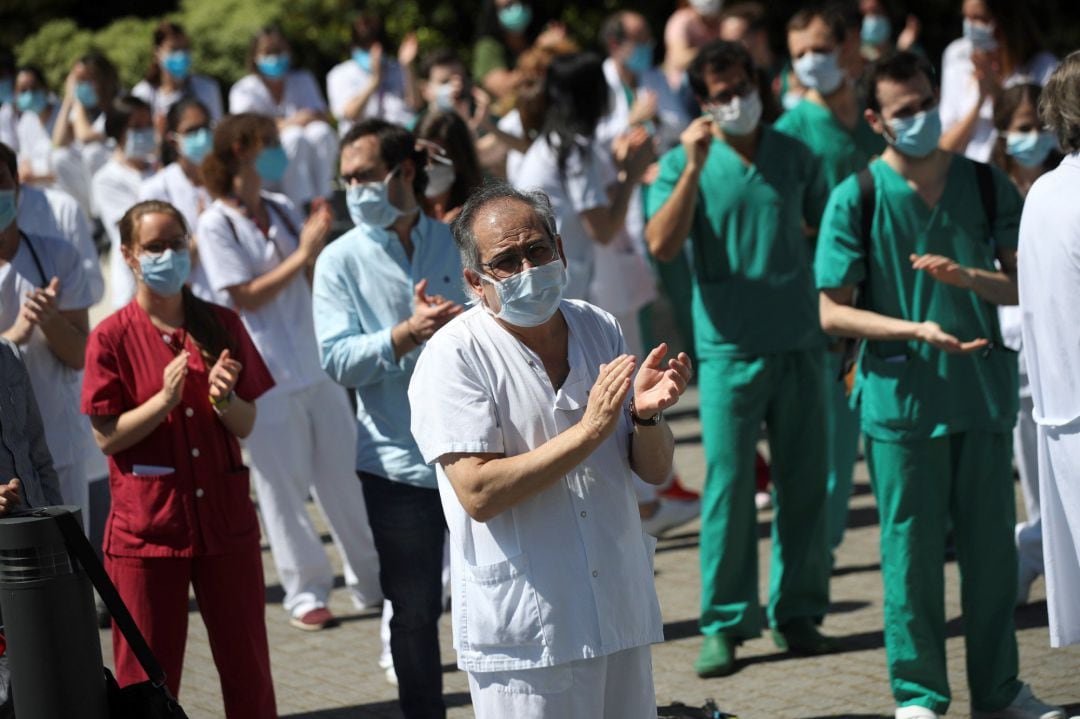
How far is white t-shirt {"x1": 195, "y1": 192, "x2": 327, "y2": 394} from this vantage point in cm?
764

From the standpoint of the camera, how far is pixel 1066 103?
4855 millimetres

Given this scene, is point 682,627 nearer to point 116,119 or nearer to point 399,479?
point 399,479

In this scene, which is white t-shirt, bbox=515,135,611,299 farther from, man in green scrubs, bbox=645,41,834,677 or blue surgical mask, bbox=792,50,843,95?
man in green scrubs, bbox=645,41,834,677

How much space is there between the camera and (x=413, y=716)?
5828 mm

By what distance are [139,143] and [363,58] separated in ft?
12.7

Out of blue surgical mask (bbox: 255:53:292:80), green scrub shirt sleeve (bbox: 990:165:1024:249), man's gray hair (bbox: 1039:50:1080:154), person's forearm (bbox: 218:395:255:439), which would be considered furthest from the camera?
blue surgical mask (bbox: 255:53:292:80)

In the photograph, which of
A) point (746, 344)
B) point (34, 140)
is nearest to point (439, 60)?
point (746, 344)

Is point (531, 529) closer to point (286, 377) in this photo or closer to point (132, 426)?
point (132, 426)

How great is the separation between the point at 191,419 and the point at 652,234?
2.27 meters

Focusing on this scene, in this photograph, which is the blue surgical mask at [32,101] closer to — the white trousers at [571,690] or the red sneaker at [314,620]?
the red sneaker at [314,620]

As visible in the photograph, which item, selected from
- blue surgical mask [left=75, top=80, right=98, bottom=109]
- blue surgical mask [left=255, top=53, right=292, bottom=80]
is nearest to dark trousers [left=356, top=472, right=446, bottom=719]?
blue surgical mask [left=255, top=53, right=292, bottom=80]

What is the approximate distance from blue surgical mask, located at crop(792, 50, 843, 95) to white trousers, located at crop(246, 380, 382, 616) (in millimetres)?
2789

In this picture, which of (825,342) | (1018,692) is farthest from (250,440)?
(1018,692)

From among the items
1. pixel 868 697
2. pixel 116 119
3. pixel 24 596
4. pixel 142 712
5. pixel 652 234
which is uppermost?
pixel 116 119
